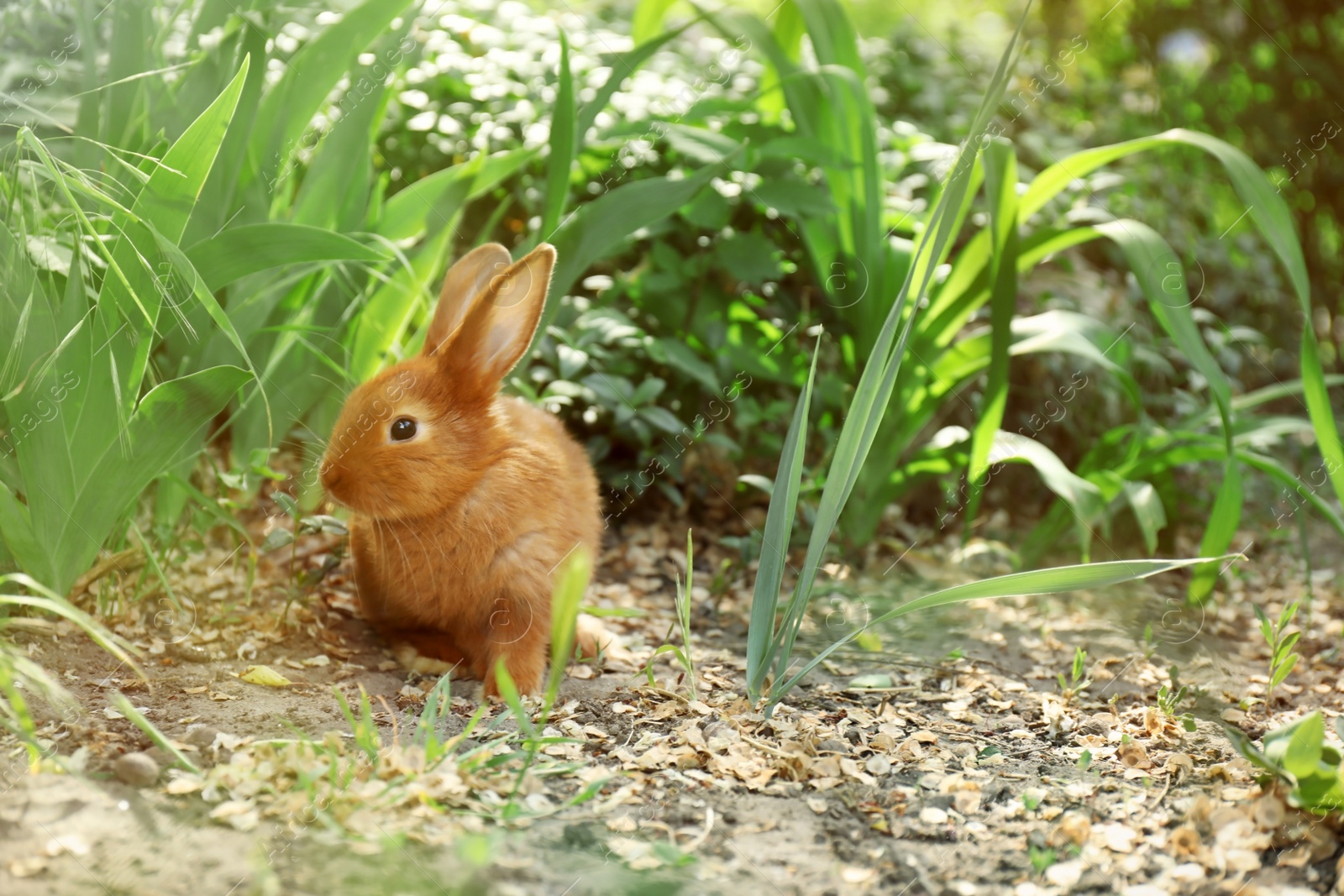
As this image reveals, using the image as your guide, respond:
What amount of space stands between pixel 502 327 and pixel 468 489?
36 cm

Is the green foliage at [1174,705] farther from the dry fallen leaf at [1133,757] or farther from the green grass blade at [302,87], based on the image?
the green grass blade at [302,87]

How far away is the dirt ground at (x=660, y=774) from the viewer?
1563 millimetres

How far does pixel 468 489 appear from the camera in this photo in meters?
2.27

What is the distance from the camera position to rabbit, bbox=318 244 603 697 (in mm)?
2195

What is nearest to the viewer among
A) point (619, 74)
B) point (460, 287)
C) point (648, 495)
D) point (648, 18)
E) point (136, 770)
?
point (136, 770)

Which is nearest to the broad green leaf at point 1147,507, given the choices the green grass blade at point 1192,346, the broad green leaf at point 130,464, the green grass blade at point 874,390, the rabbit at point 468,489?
the green grass blade at point 1192,346

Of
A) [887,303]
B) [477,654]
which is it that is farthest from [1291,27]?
[477,654]

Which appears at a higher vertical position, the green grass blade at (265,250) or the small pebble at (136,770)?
the green grass blade at (265,250)

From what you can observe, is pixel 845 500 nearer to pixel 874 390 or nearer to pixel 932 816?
pixel 874 390

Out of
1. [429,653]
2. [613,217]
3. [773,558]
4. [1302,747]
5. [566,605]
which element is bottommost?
[429,653]

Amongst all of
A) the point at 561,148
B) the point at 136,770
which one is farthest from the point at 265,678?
the point at 561,148

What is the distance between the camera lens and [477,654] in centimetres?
234

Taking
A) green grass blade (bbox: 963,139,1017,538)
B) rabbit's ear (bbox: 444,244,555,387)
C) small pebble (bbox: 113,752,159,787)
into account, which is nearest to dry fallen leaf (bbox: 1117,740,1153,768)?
green grass blade (bbox: 963,139,1017,538)

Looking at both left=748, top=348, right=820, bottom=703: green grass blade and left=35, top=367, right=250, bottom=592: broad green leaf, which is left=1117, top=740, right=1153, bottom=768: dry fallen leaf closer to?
left=748, top=348, right=820, bottom=703: green grass blade
